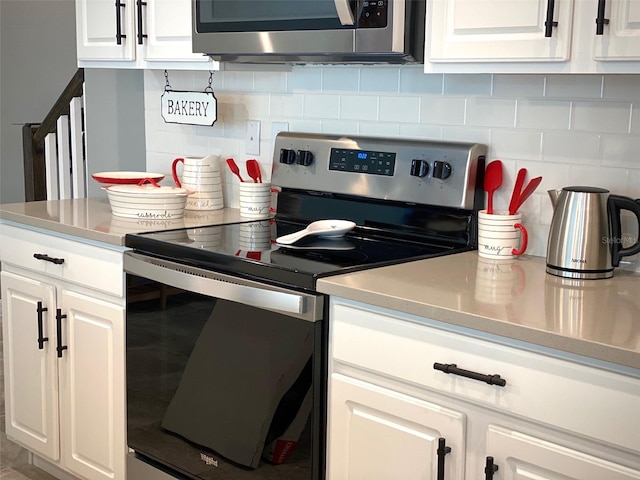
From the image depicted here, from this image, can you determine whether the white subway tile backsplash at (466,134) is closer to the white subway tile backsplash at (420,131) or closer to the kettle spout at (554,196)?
the white subway tile backsplash at (420,131)

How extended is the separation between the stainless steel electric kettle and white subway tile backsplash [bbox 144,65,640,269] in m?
0.16

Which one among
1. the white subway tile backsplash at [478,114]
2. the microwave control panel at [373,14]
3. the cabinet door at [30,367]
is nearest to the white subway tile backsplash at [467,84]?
the white subway tile backsplash at [478,114]

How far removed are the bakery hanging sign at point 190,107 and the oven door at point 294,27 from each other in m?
0.40

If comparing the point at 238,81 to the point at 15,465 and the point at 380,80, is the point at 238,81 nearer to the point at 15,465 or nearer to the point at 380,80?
the point at 380,80

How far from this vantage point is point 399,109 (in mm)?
2578

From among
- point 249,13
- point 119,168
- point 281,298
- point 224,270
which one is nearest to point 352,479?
point 281,298

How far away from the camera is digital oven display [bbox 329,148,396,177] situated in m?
2.50

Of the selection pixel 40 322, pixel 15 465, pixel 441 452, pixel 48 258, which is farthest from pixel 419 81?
pixel 15 465

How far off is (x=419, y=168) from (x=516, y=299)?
70 centimetres

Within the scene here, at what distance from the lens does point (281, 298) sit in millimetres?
2023

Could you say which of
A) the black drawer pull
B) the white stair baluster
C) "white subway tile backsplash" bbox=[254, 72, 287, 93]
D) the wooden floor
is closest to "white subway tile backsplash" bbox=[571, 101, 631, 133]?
"white subway tile backsplash" bbox=[254, 72, 287, 93]

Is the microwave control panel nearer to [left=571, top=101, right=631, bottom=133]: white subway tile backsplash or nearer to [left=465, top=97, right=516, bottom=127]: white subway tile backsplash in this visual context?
[left=465, top=97, right=516, bottom=127]: white subway tile backsplash

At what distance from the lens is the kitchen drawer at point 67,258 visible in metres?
2.56

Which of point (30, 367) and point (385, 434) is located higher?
point (385, 434)
